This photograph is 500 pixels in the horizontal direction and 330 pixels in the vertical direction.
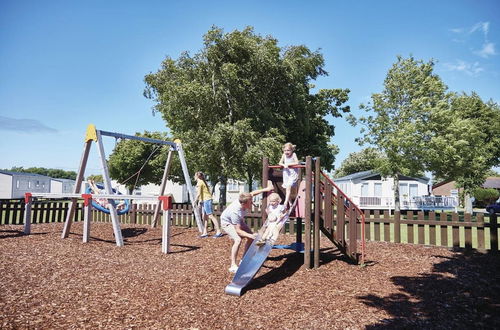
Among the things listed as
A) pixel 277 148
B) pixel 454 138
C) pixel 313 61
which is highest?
pixel 313 61

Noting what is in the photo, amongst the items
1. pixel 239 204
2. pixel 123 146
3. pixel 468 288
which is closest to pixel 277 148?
pixel 239 204

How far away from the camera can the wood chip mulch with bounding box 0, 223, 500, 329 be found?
4078 millimetres

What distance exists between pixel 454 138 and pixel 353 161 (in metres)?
44.1

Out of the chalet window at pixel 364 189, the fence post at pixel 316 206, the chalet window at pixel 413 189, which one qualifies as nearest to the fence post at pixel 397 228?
the fence post at pixel 316 206

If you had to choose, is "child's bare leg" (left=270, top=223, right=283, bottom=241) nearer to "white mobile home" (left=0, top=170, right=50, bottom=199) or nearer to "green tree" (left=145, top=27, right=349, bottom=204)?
"green tree" (left=145, top=27, right=349, bottom=204)

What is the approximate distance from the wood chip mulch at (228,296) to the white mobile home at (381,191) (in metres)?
24.9

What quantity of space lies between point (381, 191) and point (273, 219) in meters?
30.2

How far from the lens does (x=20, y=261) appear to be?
6.59 meters

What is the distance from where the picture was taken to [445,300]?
4.84 meters

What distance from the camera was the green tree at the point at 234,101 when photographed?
1786 centimetres

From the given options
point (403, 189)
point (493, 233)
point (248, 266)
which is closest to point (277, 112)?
point (493, 233)

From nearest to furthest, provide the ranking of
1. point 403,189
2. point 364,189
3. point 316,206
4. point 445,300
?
1. point 445,300
2. point 316,206
3. point 364,189
4. point 403,189

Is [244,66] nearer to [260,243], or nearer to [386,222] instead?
[386,222]

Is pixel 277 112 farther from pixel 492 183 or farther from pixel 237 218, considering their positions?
pixel 492 183
